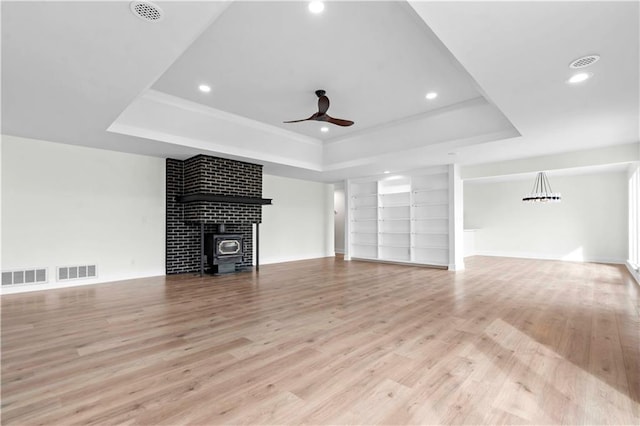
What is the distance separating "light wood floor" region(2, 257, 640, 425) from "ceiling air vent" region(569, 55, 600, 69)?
2.53m

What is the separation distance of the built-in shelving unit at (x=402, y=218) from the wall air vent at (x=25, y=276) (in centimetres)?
700

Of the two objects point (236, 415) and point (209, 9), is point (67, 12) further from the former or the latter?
point (236, 415)

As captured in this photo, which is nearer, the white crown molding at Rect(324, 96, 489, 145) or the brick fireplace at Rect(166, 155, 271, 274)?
the white crown molding at Rect(324, 96, 489, 145)

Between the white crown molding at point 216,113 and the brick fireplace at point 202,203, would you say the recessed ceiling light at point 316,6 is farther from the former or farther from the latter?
the brick fireplace at point 202,203

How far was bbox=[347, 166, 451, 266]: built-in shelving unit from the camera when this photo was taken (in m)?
7.53

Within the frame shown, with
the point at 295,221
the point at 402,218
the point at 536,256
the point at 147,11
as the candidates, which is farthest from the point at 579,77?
the point at 536,256

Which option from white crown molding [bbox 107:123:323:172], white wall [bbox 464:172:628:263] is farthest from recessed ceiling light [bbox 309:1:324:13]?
white wall [bbox 464:172:628:263]

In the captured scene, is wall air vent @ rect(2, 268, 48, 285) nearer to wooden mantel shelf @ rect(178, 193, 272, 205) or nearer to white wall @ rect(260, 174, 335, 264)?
wooden mantel shelf @ rect(178, 193, 272, 205)

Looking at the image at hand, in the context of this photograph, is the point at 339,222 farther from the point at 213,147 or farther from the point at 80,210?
the point at 80,210

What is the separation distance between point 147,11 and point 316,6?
1.44m

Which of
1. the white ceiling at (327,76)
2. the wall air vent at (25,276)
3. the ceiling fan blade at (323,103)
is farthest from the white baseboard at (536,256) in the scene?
the wall air vent at (25,276)

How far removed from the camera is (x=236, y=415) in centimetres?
171

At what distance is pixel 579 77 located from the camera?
3.07 meters

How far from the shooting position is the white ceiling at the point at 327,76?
2.27m
